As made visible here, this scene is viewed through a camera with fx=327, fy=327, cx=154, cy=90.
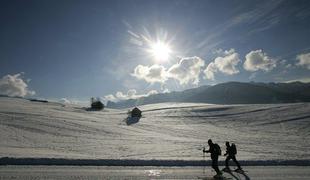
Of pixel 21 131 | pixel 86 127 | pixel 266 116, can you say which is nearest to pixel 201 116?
pixel 266 116

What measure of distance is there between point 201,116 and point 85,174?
228ft

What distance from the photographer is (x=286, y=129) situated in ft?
197

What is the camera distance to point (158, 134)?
49250mm

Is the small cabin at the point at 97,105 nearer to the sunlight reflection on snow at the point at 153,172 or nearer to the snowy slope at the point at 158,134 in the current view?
the snowy slope at the point at 158,134

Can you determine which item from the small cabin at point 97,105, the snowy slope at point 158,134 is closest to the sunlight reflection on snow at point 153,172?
the snowy slope at point 158,134

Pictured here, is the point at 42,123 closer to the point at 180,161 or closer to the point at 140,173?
the point at 180,161

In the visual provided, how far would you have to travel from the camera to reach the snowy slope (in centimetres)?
2819

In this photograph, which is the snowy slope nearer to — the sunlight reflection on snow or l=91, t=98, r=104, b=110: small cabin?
the sunlight reflection on snow

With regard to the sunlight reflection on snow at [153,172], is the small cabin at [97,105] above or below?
above

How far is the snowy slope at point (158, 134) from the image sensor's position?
28.2 metres

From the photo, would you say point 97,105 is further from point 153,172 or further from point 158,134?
point 153,172

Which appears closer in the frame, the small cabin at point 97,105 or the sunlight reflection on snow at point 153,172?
the sunlight reflection on snow at point 153,172

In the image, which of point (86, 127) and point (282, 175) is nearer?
point (282, 175)

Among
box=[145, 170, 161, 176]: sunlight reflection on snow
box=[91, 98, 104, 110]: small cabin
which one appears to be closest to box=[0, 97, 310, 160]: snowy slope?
box=[145, 170, 161, 176]: sunlight reflection on snow
